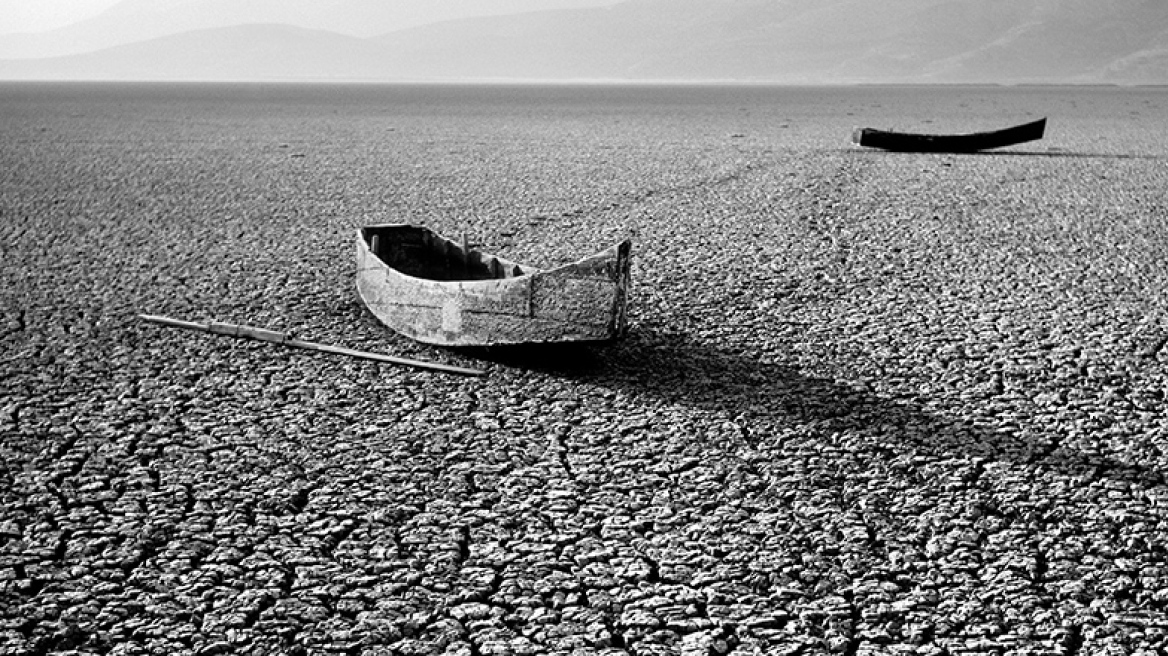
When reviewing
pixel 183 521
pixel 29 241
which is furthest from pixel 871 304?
pixel 29 241

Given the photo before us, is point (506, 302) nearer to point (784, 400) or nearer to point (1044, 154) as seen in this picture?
point (784, 400)

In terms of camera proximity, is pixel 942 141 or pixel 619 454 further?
pixel 942 141

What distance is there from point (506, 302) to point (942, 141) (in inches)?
604

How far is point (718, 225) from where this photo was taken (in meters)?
11.4

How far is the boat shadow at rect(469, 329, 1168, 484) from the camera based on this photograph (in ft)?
16.2

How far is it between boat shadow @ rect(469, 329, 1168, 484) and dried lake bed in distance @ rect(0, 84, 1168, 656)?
1.0 inches

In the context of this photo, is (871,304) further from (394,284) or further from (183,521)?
(183,521)

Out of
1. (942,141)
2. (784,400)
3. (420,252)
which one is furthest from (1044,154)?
(784,400)

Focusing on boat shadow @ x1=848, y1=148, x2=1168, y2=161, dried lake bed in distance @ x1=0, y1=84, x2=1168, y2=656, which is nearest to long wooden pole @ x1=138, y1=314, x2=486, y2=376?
dried lake bed in distance @ x1=0, y1=84, x2=1168, y2=656

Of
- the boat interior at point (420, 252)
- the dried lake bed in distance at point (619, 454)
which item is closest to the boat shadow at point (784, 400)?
the dried lake bed in distance at point (619, 454)

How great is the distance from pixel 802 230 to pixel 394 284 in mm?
5390

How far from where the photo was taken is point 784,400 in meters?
5.66

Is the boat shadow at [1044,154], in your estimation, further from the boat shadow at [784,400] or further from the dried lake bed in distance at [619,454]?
the boat shadow at [784,400]

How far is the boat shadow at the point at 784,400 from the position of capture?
194 inches
